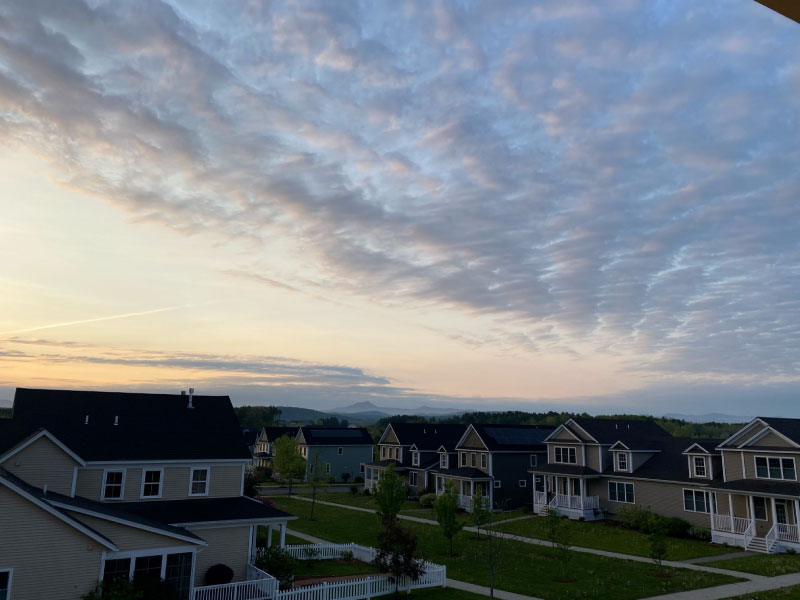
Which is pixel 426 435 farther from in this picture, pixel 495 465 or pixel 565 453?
pixel 565 453

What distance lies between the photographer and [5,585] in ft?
62.3

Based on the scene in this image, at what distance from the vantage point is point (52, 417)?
30.0 m

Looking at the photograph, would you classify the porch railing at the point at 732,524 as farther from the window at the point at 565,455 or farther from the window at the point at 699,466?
the window at the point at 565,455

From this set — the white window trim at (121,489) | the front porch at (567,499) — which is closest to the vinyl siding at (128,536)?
the white window trim at (121,489)

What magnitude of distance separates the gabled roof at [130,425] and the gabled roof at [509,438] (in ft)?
99.8

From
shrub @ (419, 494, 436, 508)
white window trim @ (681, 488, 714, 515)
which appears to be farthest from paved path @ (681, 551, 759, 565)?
shrub @ (419, 494, 436, 508)

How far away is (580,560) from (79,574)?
83.7ft

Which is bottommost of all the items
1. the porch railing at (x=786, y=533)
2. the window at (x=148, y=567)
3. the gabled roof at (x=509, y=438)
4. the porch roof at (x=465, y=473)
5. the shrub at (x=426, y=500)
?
the shrub at (x=426, y=500)

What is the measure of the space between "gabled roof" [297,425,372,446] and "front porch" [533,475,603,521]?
35.0 meters

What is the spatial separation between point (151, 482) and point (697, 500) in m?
37.2

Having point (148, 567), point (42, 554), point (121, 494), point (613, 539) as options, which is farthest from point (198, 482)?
point (613, 539)

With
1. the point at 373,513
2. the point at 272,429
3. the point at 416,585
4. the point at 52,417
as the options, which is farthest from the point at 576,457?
the point at 272,429

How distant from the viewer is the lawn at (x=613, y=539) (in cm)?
3544

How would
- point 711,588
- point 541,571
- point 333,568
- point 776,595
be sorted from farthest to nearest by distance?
point 541,571, point 333,568, point 711,588, point 776,595
